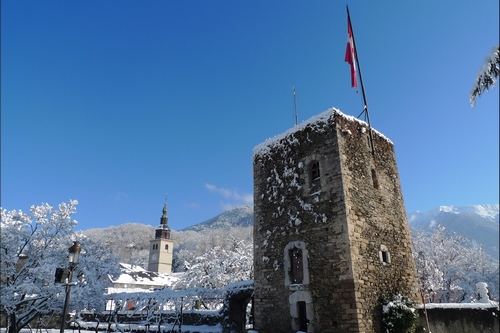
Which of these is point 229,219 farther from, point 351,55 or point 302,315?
point 302,315

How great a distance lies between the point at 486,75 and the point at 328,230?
6402mm

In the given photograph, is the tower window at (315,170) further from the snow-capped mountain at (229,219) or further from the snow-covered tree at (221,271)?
the snow-capped mountain at (229,219)

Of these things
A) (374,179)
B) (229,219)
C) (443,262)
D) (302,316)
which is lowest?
(302,316)

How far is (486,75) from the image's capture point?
25.2ft

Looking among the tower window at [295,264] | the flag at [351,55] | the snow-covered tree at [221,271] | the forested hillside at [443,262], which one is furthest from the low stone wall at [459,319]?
the snow-covered tree at [221,271]

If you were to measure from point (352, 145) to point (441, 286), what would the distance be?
19.6m

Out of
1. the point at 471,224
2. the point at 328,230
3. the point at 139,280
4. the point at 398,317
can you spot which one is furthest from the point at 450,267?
the point at 139,280

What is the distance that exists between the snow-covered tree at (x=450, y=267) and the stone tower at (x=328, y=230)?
13.2 meters

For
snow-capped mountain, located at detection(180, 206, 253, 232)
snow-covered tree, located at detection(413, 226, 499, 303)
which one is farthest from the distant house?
snow-capped mountain, located at detection(180, 206, 253, 232)

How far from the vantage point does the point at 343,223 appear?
11219mm

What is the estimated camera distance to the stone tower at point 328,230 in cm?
1084

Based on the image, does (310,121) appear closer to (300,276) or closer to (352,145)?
(352,145)

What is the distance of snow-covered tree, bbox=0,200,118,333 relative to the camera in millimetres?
16188

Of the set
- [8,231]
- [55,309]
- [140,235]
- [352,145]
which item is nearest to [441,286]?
[352,145]
